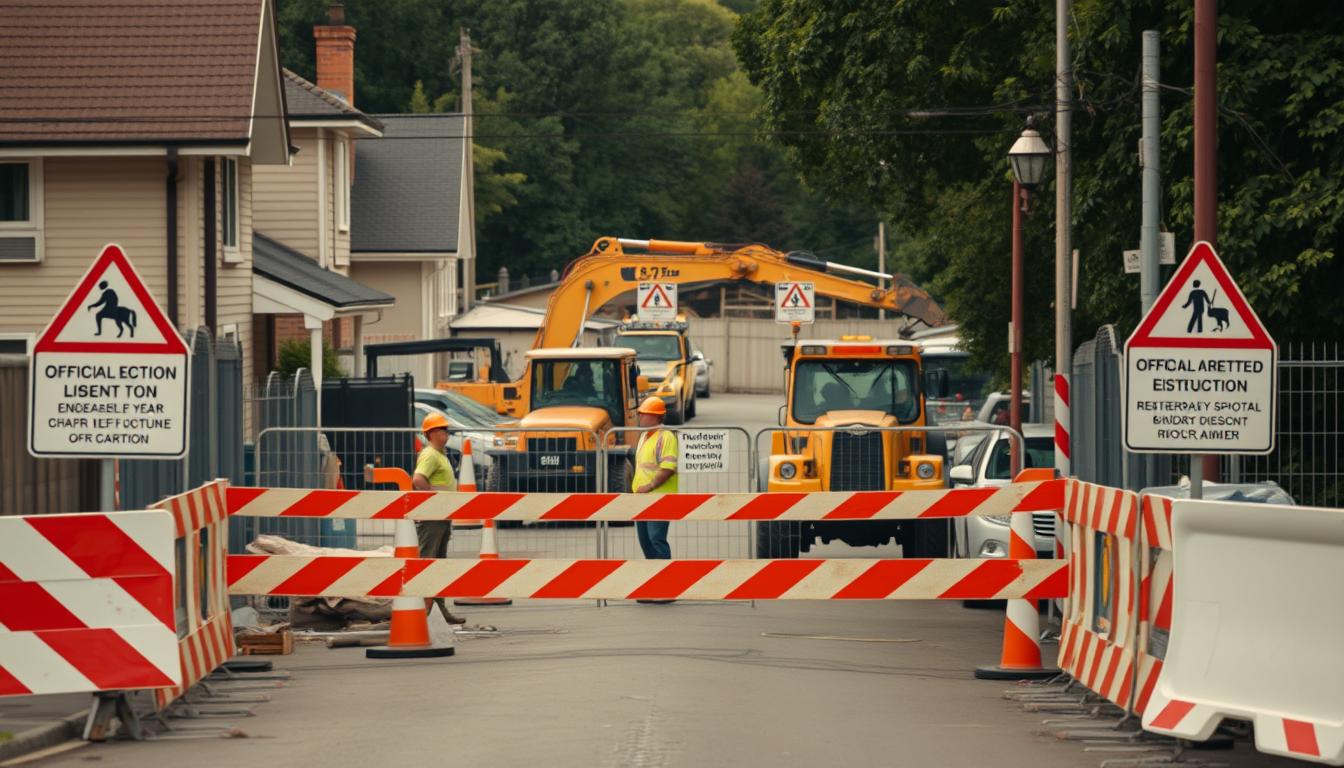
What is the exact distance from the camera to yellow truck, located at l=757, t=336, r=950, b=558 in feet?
60.1

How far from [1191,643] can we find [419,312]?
43.5 metres

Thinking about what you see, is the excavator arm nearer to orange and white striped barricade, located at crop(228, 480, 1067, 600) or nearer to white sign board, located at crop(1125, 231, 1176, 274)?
white sign board, located at crop(1125, 231, 1176, 274)

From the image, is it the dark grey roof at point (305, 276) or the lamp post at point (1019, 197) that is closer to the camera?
the lamp post at point (1019, 197)

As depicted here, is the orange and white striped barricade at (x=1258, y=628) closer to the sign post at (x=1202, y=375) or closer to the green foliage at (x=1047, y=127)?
the sign post at (x=1202, y=375)

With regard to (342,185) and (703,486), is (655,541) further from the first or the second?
(342,185)

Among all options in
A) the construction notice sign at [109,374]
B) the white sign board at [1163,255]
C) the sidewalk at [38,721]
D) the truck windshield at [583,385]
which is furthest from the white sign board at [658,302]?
the construction notice sign at [109,374]

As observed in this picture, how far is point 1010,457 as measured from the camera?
19.2 metres

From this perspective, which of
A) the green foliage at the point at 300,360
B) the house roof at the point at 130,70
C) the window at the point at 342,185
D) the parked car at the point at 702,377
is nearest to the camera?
the house roof at the point at 130,70

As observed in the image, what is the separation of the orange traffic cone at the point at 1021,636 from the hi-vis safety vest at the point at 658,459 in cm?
555

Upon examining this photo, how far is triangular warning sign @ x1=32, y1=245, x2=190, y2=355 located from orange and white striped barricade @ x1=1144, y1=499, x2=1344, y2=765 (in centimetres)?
544

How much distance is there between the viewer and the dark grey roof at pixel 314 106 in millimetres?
39281

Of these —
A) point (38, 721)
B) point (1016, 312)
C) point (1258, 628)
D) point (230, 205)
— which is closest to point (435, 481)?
point (38, 721)

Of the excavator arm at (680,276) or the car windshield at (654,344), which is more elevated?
the excavator arm at (680,276)

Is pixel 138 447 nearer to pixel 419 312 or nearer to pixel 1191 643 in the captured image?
pixel 1191 643
